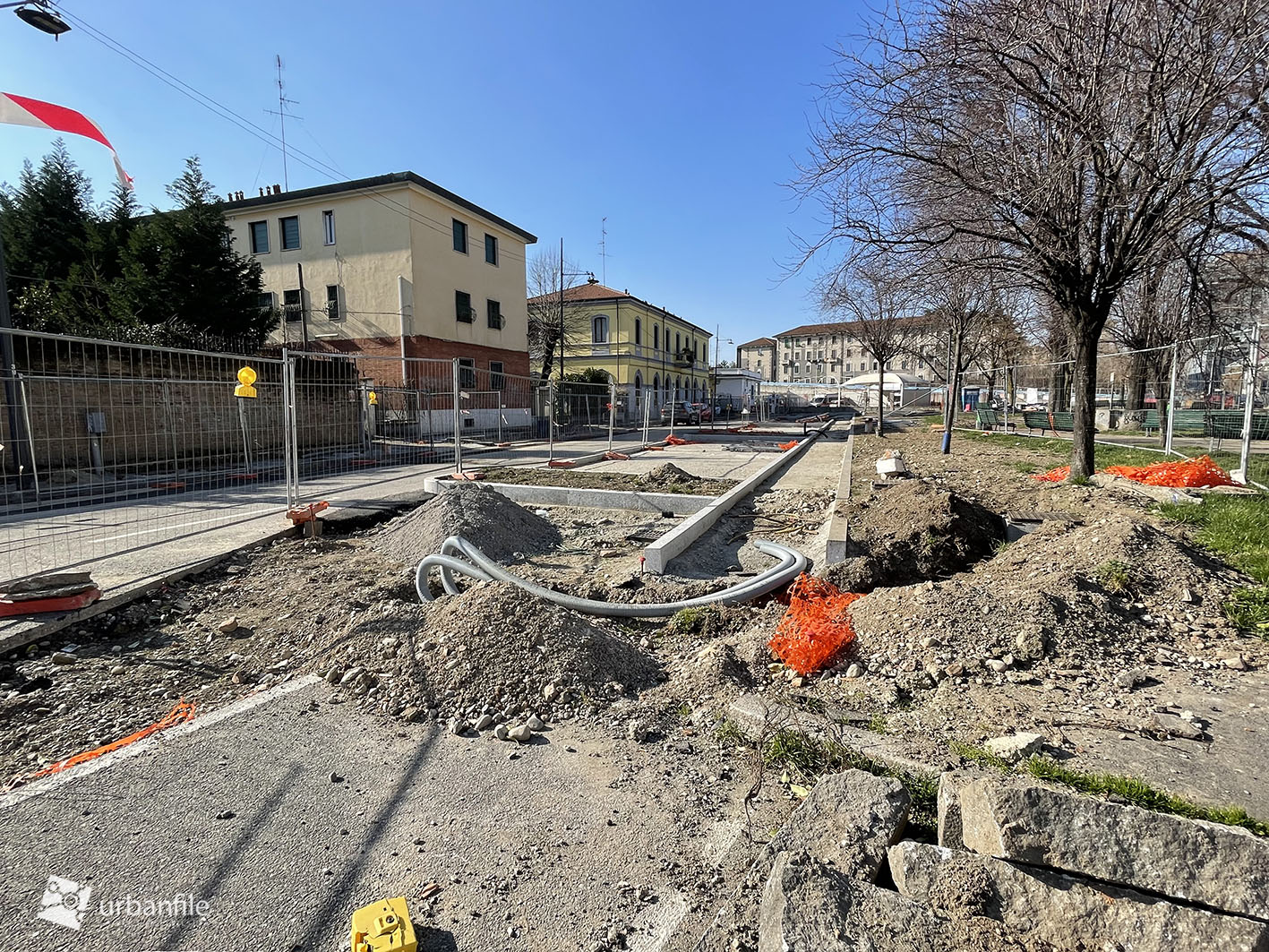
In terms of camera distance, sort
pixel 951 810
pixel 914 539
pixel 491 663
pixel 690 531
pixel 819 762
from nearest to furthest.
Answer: pixel 951 810 < pixel 819 762 < pixel 491 663 < pixel 914 539 < pixel 690 531

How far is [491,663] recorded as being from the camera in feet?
11.2

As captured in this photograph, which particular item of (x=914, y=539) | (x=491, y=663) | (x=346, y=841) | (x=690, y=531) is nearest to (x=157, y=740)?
(x=346, y=841)

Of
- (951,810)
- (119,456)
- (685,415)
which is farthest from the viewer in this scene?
(685,415)

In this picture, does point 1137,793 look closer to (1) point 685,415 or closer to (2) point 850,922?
(2) point 850,922

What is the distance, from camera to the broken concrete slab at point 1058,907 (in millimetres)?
1608

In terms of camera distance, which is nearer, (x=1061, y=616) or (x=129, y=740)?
(x=129, y=740)

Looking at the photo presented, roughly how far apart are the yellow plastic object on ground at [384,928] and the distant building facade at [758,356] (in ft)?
353

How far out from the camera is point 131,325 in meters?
16.0

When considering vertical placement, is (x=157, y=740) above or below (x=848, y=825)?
below

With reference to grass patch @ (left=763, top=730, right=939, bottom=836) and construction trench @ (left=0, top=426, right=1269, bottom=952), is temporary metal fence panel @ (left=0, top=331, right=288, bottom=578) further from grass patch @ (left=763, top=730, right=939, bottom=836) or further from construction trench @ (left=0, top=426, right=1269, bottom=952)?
grass patch @ (left=763, top=730, right=939, bottom=836)

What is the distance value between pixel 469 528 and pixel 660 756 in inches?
145

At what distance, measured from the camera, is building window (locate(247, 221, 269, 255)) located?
1020 inches

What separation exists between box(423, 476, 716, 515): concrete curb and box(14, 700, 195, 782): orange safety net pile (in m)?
4.55

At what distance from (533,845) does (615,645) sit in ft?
5.14
